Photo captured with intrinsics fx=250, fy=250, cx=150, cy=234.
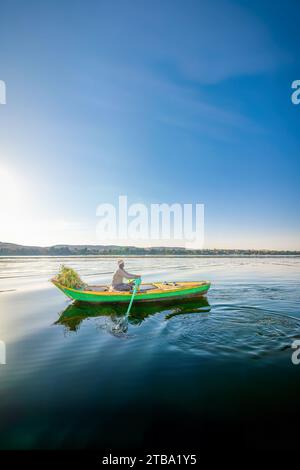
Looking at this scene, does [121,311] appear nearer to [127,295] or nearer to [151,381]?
[127,295]

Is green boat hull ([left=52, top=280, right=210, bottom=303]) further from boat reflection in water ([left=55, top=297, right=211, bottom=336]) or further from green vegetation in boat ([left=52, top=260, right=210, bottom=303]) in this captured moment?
boat reflection in water ([left=55, top=297, right=211, bottom=336])

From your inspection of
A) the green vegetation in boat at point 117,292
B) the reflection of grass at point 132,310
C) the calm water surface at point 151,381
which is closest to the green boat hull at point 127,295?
the green vegetation in boat at point 117,292

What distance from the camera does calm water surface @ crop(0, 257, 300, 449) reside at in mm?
5719

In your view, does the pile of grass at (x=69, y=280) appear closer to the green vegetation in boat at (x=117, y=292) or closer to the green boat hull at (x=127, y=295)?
the green vegetation in boat at (x=117, y=292)

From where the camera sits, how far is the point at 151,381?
7.83 m

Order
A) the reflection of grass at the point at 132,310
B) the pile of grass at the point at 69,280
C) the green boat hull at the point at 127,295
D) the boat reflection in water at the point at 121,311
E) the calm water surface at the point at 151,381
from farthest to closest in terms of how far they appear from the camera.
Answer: the pile of grass at the point at 69,280 → the green boat hull at the point at 127,295 → the reflection of grass at the point at 132,310 → the boat reflection in water at the point at 121,311 → the calm water surface at the point at 151,381

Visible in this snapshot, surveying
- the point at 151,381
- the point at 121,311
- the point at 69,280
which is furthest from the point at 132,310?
the point at 151,381

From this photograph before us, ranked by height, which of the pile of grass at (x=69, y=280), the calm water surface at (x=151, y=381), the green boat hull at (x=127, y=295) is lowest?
the calm water surface at (x=151, y=381)

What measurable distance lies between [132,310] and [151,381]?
27.4 feet

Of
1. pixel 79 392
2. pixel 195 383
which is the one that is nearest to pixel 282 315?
pixel 195 383

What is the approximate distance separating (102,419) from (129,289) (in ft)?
34.7

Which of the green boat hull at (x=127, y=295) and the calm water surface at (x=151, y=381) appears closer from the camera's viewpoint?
the calm water surface at (x=151, y=381)

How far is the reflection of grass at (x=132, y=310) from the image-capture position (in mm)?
14508
